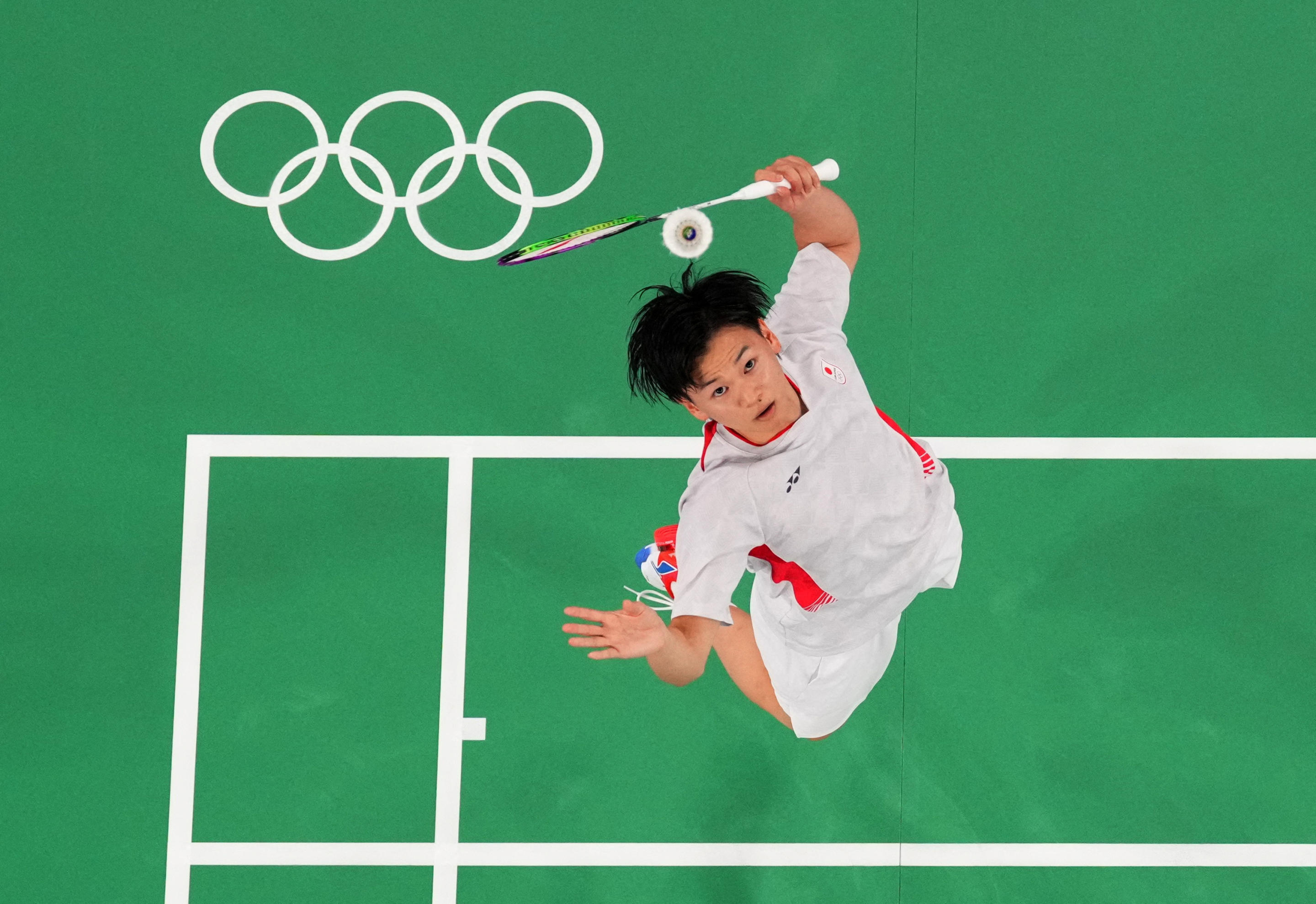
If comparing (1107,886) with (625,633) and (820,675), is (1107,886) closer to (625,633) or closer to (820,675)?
(820,675)

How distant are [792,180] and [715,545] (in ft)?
4.76

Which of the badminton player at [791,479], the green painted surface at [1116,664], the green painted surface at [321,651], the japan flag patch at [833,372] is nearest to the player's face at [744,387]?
the badminton player at [791,479]

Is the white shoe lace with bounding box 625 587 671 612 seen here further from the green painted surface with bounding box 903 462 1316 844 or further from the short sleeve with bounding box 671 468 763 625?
the short sleeve with bounding box 671 468 763 625

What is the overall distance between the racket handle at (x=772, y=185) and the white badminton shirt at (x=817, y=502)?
286 mm

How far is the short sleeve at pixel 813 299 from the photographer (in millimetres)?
4676

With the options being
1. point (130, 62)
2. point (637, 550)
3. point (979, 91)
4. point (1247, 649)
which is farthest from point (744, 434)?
point (130, 62)

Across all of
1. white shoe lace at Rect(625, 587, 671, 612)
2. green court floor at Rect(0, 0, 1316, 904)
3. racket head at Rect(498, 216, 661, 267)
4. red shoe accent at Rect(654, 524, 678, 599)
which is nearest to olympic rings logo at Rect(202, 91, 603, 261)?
green court floor at Rect(0, 0, 1316, 904)

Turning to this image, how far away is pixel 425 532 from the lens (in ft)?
19.1

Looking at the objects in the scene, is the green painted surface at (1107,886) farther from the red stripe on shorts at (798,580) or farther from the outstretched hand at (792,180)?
the outstretched hand at (792,180)

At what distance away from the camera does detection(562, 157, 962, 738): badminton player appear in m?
4.19

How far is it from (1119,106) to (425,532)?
13.2ft

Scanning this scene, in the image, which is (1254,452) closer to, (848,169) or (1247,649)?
(1247,649)

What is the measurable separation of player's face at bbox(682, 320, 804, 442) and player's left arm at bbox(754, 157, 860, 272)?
65 centimetres

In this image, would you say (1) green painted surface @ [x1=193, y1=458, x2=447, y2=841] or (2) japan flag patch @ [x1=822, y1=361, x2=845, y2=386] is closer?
(2) japan flag patch @ [x1=822, y1=361, x2=845, y2=386]
